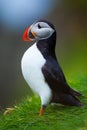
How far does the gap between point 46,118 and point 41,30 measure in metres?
0.83

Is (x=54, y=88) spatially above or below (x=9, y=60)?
above

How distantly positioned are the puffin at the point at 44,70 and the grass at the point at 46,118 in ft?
0.35

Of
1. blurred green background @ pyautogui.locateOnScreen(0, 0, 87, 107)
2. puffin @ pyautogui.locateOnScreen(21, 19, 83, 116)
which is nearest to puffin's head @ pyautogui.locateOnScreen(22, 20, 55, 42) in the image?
puffin @ pyautogui.locateOnScreen(21, 19, 83, 116)

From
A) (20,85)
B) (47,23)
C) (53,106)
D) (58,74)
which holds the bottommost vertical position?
(20,85)

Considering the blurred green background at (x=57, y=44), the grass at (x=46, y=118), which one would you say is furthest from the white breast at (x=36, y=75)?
the blurred green background at (x=57, y=44)

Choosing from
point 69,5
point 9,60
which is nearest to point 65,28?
point 69,5

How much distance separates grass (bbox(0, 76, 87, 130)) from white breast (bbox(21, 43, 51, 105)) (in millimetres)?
191

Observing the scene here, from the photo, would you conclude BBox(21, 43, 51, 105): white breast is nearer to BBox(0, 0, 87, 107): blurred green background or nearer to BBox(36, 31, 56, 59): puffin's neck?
BBox(36, 31, 56, 59): puffin's neck

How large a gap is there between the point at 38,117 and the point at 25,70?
45cm

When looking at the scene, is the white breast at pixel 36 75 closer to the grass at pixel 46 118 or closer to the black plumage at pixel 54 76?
the black plumage at pixel 54 76

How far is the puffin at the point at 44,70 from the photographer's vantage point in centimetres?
541

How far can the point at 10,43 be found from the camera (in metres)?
15.6

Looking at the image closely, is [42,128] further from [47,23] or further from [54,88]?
[47,23]

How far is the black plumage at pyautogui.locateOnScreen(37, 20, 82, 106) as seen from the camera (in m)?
5.43
